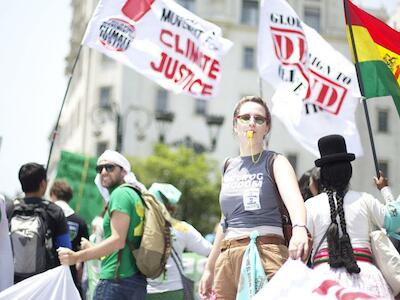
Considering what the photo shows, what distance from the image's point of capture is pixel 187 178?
122 ft

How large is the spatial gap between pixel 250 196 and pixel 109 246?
1.11 meters


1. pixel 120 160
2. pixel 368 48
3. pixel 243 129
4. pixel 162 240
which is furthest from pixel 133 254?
pixel 368 48

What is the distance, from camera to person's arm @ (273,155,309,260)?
151 inches

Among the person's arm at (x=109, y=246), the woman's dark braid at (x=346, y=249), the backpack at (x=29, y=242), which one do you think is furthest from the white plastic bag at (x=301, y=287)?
the backpack at (x=29, y=242)

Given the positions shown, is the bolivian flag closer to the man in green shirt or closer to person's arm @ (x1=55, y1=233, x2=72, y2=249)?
the man in green shirt

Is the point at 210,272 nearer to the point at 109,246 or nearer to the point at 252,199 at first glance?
the point at 252,199

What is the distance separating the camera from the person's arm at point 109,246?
192 inches

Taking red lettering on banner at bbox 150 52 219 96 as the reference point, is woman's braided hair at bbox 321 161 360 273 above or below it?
below

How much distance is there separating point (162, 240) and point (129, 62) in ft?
10.9

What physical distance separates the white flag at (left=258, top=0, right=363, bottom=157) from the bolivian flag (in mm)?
2387

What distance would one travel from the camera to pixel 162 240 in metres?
5.39

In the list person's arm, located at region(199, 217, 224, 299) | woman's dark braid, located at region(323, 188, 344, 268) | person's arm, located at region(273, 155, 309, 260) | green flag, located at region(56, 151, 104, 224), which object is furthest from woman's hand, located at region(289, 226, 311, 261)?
green flag, located at region(56, 151, 104, 224)

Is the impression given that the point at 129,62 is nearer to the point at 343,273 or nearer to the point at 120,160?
the point at 120,160

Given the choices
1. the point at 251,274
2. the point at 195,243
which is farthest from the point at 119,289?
the point at 195,243
